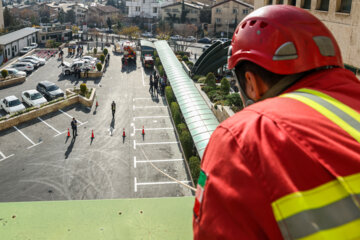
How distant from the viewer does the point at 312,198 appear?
1.25 metres

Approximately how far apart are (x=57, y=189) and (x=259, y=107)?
16.4 m

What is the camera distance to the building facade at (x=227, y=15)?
75125mm

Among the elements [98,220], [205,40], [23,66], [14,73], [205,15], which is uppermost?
[205,15]

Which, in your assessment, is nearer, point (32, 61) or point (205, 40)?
point (32, 61)

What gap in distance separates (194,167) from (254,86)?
49.1ft

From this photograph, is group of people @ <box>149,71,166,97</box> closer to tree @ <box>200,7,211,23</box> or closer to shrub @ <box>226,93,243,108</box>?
shrub @ <box>226,93,243,108</box>

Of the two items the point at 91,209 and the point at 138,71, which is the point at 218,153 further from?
the point at 138,71

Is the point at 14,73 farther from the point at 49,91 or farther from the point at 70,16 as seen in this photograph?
the point at 70,16

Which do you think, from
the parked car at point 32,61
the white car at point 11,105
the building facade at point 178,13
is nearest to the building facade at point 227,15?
the building facade at point 178,13

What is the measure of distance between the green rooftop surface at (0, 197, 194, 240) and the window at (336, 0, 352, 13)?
56.9 ft

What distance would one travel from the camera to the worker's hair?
2.02m

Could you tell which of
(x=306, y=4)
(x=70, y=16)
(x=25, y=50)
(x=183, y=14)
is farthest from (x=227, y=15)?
(x=306, y=4)

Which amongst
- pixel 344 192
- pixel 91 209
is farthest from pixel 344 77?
pixel 91 209

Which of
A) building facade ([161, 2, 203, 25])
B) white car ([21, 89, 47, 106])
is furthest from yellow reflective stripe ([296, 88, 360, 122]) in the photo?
building facade ([161, 2, 203, 25])
